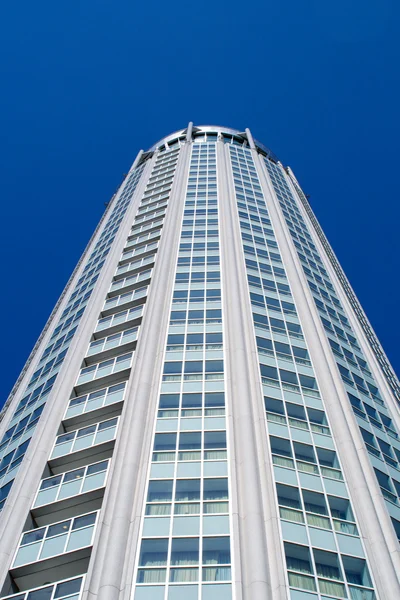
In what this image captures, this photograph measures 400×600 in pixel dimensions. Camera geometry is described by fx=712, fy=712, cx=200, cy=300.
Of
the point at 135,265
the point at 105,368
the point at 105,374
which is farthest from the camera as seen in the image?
the point at 135,265

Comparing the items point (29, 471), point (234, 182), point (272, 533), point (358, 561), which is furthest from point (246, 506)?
point (234, 182)

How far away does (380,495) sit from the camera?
29766 mm

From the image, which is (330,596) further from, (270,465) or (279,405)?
(279,405)

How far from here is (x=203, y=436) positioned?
32.2 m

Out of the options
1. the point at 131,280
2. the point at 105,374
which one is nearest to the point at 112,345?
the point at 105,374

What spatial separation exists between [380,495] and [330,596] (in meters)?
6.39

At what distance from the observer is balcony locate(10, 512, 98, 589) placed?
2706 centimetres

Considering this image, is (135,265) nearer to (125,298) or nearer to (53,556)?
(125,298)

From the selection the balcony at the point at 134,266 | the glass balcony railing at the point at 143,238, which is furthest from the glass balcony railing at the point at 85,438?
the glass balcony railing at the point at 143,238

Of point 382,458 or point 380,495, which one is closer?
point 380,495

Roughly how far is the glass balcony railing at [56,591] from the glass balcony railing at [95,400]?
37.4 ft

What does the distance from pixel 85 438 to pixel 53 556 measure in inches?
294

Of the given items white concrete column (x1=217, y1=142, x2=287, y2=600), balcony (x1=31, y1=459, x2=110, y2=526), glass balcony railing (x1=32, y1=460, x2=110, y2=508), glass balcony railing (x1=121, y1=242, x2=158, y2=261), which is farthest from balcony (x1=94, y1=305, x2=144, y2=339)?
balcony (x1=31, y1=459, x2=110, y2=526)

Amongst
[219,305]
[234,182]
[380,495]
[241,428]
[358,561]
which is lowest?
[358,561]
